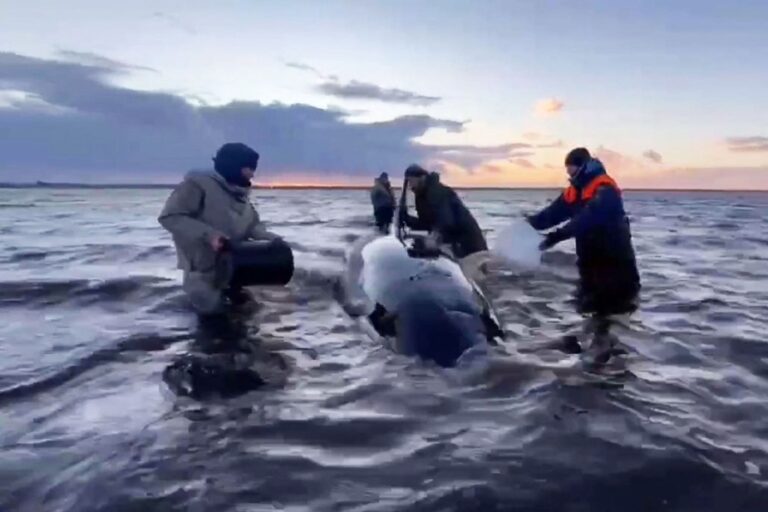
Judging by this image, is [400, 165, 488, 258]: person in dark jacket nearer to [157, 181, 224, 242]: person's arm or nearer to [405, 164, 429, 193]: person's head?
[405, 164, 429, 193]: person's head

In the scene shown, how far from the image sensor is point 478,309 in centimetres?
805

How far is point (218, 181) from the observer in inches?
380

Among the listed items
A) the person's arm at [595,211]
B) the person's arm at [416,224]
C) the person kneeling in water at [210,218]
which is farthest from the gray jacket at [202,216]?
the person's arm at [416,224]

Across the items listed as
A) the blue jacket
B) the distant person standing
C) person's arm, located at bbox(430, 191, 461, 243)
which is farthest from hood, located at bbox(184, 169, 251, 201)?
the distant person standing

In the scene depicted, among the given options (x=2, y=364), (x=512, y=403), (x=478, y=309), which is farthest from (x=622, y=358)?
(x=2, y=364)

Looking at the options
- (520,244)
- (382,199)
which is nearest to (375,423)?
(520,244)

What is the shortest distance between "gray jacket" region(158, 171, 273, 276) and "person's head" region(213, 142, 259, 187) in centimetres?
11

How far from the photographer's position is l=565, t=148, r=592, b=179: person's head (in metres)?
11.3

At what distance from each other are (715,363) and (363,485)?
498 cm

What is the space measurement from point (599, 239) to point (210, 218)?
5654mm

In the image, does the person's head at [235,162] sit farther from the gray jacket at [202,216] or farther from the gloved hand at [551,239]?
the gloved hand at [551,239]

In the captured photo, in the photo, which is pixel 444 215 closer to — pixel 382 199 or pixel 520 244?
pixel 520 244

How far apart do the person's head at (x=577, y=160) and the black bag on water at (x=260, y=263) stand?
15.5 ft

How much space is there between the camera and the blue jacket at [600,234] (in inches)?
424
